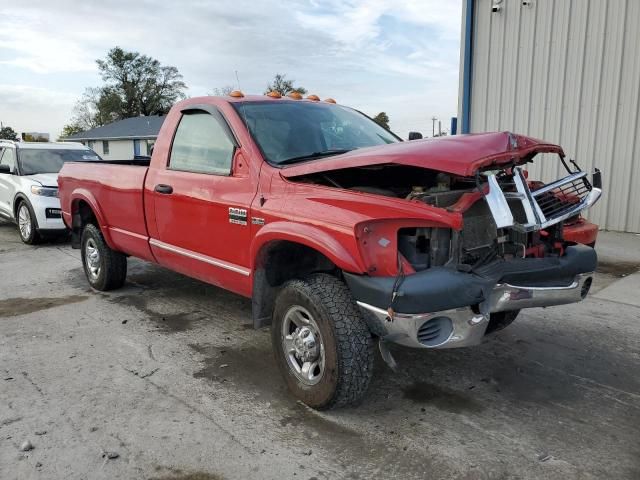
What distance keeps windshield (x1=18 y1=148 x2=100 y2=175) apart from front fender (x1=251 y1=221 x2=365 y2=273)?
751 cm

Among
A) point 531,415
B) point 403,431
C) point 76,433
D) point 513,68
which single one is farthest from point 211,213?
point 513,68

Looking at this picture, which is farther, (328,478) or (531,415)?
(531,415)

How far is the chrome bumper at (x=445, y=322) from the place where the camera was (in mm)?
2822

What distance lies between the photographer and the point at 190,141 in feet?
14.8

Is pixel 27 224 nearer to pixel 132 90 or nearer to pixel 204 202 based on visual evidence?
pixel 204 202

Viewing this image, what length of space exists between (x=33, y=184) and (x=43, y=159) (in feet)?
3.73

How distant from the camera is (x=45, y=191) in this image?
9.06 m

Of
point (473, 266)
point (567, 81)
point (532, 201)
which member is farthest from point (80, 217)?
point (567, 81)

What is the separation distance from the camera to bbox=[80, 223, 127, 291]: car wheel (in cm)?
589

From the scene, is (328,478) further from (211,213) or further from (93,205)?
(93,205)

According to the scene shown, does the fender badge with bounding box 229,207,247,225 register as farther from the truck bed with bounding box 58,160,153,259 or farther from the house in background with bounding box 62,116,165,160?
the house in background with bounding box 62,116,165,160

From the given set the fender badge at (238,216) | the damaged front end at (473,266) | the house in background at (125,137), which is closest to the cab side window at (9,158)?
the fender badge at (238,216)

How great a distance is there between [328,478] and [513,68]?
393 inches

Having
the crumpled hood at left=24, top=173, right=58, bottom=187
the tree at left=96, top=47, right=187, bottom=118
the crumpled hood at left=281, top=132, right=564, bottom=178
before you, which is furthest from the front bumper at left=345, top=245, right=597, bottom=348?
the tree at left=96, top=47, right=187, bottom=118
